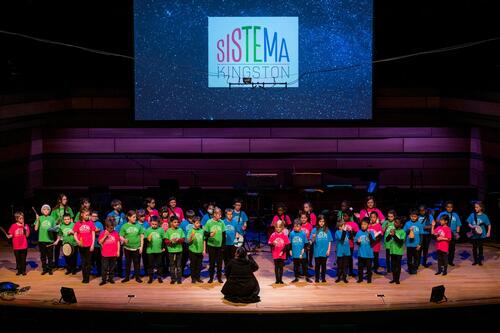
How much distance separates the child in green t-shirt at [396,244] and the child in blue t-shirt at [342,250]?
775 mm

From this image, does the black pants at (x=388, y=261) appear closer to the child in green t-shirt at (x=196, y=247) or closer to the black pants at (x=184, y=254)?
the child in green t-shirt at (x=196, y=247)

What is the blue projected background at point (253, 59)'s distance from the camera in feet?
59.1

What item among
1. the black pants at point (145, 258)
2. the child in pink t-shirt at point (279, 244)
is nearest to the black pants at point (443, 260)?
the child in pink t-shirt at point (279, 244)

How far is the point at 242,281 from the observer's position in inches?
497

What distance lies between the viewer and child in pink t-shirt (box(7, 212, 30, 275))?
554 inches

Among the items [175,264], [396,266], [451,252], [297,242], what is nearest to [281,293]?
[297,242]

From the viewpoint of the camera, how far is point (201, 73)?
18297mm

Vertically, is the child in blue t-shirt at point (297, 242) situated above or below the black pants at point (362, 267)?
above

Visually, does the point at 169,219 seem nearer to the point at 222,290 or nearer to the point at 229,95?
the point at 222,290

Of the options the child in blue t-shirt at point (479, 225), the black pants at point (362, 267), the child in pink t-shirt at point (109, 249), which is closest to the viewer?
the child in pink t-shirt at point (109, 249)

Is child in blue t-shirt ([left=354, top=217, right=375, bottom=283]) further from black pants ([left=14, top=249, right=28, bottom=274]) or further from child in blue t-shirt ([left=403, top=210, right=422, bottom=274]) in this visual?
black pants ([left=14, top=249, right=28, bottom=274])

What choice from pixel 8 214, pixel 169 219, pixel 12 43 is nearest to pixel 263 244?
pixel 169 219

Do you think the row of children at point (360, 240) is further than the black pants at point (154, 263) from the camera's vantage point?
No

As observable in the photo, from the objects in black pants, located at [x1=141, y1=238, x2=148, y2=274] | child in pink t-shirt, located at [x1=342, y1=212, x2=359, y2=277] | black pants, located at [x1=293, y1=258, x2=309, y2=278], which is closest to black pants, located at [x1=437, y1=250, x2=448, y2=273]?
child in pink t-shirt, located at [x1=342, y1=212, x2=359, y2=277]
